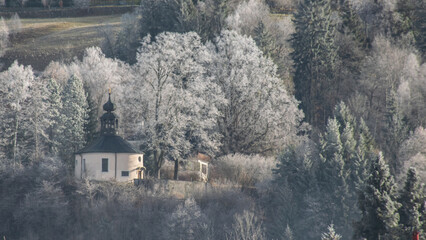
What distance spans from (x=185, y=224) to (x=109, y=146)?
8.83 m

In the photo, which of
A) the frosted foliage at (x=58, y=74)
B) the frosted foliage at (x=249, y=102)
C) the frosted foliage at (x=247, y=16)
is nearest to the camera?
the frosted foliage at (x=249, y=102)

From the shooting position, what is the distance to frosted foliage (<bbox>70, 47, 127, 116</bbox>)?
89.9 meters

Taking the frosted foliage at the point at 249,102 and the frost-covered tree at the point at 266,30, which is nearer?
the frosted foliage at the point at 249,102

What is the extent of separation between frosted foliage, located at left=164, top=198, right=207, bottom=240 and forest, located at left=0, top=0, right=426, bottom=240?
0.34 ft

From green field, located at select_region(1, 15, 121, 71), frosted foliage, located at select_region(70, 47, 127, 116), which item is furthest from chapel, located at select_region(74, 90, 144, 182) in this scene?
green field, located at select_region(1, 15, 121, 71)

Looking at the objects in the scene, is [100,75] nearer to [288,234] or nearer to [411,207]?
[288,234]

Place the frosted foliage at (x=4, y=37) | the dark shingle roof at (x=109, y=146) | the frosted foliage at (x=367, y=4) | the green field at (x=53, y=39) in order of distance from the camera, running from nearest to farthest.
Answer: the dark shingle roof at (x=109, y=146)
the frosted foliage at (x=367, y=4)
the green field at (x=53, y=39)
the frosted foliage at (x=4, y=37)

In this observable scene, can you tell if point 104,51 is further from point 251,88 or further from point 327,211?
point 327,211

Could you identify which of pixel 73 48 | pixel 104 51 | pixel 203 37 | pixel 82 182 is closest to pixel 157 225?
pixel 82 182

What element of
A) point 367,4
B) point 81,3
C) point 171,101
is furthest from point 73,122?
point 81,3

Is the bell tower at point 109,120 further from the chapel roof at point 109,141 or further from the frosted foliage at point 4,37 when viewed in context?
the frosted foliage at point 4,37

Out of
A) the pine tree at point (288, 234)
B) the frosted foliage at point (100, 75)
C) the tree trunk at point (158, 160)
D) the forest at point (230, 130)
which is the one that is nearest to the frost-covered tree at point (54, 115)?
the forest at point (230, 130)

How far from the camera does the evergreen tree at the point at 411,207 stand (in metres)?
39.7

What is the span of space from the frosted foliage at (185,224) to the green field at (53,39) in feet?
147
